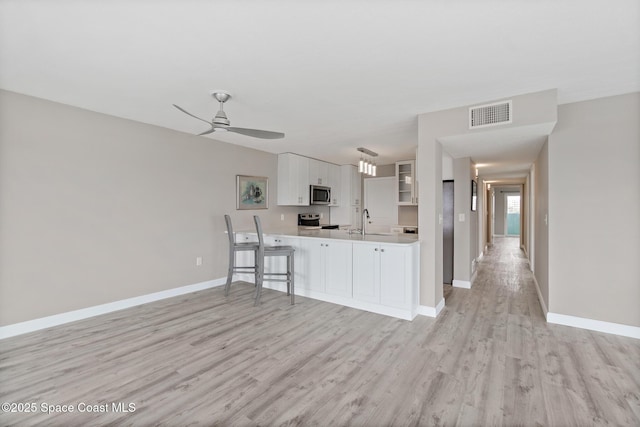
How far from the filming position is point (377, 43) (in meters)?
1.99

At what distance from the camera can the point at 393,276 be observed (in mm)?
3334

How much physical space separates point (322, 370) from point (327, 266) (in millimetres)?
1707

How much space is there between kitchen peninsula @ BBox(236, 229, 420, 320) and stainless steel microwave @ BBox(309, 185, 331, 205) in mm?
2070

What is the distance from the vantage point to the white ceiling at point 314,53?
168 cm

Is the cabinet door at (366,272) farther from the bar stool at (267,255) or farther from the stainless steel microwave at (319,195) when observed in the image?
the stainless steel microwave at (319,195)

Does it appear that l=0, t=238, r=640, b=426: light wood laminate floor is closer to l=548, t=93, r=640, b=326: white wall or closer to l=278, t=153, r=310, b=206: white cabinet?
l=548, t=93, r=640, b=326: white wall

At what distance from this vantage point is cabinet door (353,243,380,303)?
3.46 meters

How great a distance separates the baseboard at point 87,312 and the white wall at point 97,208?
55mm

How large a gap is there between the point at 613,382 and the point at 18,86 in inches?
216

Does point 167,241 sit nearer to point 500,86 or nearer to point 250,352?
point 250,352

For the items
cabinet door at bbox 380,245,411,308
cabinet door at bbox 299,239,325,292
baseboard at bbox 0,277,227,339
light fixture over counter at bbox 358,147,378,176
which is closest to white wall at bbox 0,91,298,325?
baseboard at bbox 0,277,227,339

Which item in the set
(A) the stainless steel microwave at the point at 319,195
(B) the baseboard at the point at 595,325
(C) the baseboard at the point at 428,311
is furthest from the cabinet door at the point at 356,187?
(B) the baseboard at the point at 595,325

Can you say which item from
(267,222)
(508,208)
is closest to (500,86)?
(267,222)

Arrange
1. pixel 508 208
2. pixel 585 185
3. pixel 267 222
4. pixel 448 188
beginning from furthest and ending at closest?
pixel 508 208 → pixel 267 222 → pixel 448 188 → pixel 585 185
